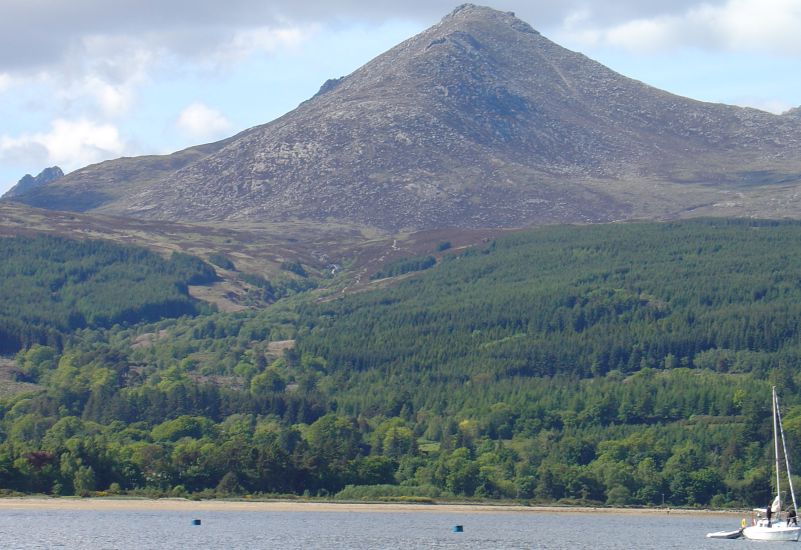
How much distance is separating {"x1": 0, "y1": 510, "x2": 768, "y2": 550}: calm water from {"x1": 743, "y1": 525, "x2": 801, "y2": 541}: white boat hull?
1.13m

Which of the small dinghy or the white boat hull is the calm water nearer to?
the white boat hull

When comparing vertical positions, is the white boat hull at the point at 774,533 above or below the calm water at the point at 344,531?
below

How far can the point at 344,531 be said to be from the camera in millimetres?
141750

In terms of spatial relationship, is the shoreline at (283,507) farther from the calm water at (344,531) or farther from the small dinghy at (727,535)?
the small dinghy at (727,535)

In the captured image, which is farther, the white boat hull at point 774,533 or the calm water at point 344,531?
the white boat hull at point 774,533

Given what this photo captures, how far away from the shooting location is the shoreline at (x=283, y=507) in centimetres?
15962

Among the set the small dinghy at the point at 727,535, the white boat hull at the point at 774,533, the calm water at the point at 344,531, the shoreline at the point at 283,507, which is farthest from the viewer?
the shoreline at the point at 283,507

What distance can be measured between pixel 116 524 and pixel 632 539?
44980mm

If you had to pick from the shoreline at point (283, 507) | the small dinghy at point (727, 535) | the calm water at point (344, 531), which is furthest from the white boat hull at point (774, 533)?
the shoreline at point (283, 507)

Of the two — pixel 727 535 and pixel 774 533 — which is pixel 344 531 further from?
pixel 774 533

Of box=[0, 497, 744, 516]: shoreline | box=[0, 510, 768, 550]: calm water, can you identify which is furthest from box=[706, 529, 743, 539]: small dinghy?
box=[0, 497, 744, 516]: shoreline

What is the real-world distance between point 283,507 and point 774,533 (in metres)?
52.0

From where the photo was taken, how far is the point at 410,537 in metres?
138

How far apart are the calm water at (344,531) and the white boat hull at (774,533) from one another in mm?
1132
